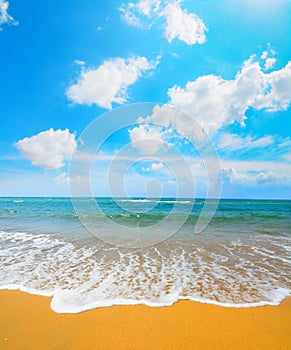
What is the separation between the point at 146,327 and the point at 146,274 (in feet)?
8.25

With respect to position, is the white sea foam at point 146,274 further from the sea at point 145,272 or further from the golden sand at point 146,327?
the golden sand at point 146,327

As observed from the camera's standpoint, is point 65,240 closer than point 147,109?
Yes

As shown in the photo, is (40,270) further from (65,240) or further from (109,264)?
(65,240)

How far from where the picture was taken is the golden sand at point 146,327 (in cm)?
282

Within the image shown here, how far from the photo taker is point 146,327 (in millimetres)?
3186

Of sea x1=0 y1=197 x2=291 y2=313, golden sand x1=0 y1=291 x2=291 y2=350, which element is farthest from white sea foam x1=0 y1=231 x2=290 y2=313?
golden sand x1=0 y1=291 x2=291 y2=350

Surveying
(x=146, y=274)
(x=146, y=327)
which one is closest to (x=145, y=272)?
(x=146, y=274)

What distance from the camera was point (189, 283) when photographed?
504cm

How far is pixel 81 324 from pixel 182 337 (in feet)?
5.29

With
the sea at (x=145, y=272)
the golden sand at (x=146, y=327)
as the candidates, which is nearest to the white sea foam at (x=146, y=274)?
the sea at (x=145, y=272)

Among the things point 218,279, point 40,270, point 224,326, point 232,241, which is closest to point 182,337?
point 224,326

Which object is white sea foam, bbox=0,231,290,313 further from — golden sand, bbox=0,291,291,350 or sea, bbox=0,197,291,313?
golden sand, bbox=0,291,291,350

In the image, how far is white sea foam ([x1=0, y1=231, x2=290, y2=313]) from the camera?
4234 millimetres

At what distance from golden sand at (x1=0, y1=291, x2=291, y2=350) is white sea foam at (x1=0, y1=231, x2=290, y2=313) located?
30 cm
